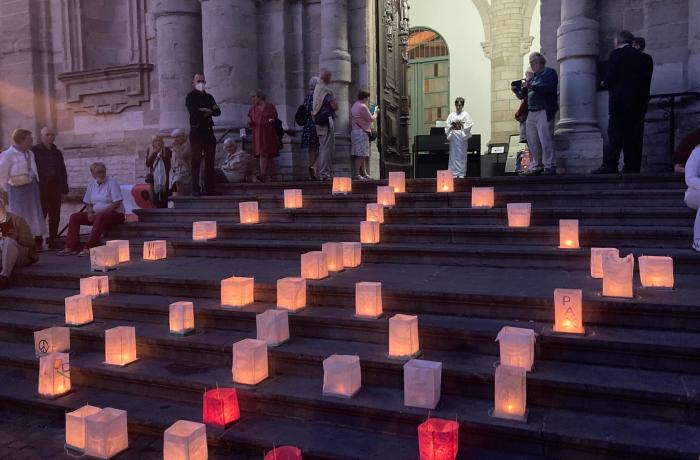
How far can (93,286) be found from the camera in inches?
191

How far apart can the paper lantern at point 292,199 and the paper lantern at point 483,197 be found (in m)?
2.13

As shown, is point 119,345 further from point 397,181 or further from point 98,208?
point 397,181

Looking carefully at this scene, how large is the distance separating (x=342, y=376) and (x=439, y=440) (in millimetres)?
764

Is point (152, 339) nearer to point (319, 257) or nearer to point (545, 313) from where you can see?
point (319, 257)

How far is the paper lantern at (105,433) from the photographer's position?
299 centimetres

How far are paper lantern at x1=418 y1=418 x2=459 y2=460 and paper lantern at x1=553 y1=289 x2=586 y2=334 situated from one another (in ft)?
3.76

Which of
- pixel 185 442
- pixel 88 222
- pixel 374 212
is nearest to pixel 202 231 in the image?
pixel 88 222

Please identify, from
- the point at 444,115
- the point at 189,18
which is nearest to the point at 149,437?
the point at 189,18

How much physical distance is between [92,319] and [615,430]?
376cm

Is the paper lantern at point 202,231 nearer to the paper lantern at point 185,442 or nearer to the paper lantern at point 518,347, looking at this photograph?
the paper lantern at point 185,442

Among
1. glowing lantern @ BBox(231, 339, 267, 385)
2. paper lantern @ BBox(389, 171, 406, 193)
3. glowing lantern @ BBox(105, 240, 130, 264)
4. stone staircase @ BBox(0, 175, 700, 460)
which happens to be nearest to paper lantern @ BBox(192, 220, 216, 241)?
stone staircase @ BBox(0, 175, 700, 460)

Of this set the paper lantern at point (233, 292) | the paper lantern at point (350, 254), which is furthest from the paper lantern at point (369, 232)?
the paper lantern at point (233, 292)

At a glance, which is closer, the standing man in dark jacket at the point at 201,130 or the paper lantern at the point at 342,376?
the paper lantern at the point at 342,376

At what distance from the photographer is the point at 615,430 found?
2.73 m
